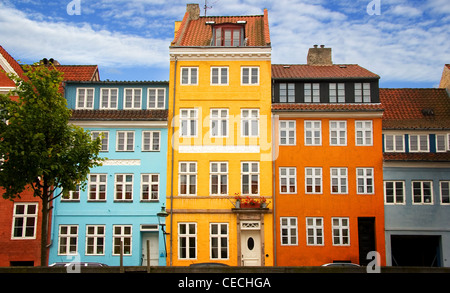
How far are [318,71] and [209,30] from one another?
844 cm

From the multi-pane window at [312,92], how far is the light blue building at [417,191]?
4937mm

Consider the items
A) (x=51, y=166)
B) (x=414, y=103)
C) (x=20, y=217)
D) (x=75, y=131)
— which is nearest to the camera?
(x=51, y=166)

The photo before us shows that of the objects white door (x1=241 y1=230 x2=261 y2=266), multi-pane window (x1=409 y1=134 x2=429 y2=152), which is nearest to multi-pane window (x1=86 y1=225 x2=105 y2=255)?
white door (x1=241 y1=230 x2=261 y2=266)

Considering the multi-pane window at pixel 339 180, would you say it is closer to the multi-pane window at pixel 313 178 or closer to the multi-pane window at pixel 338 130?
the multi-pane window at pixel 313 178

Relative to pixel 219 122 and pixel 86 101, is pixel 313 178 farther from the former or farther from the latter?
pixel 86 101

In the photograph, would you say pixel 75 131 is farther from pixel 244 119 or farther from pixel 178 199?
pixel 244 119

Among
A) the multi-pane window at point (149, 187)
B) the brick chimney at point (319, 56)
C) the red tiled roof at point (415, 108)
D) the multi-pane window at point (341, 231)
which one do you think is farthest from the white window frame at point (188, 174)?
the red tiled roof at point (415, 108)

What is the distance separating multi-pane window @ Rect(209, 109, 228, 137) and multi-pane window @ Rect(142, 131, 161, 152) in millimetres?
3605

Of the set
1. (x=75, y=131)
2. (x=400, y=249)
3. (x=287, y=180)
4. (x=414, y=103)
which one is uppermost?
(x=414, y=103)

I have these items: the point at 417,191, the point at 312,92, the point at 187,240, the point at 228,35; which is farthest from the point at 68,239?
the point at 417,191

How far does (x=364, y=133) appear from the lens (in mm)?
34188

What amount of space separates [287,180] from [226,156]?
14.0 ft

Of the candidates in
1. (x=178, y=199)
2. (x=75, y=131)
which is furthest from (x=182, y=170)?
(x=75, y=131)

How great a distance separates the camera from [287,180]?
33781 millimetres
